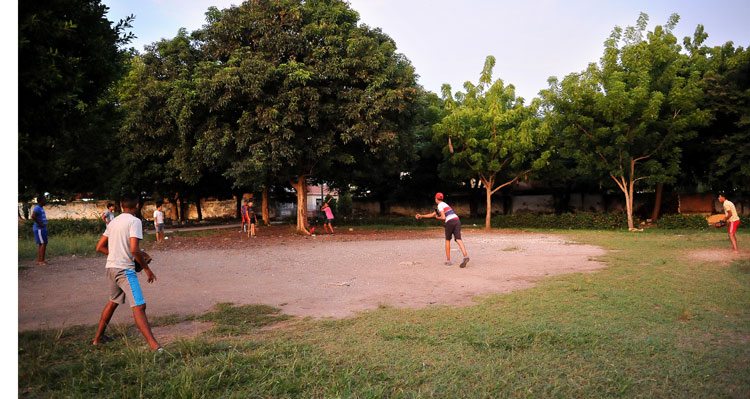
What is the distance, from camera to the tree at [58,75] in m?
3.96

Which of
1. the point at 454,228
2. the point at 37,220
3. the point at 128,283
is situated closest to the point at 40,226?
the point at 37,220

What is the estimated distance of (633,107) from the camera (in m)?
20.1

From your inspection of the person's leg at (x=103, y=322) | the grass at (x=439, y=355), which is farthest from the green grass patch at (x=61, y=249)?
the person's leg at (x=103, y=322)

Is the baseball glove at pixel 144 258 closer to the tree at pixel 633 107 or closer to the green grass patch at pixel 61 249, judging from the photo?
the green grass patch at pixel 61 249

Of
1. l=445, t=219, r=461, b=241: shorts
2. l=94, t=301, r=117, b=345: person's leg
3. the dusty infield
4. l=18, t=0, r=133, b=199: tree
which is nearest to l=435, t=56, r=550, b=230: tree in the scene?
the dusty infield

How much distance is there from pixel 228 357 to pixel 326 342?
106 cm

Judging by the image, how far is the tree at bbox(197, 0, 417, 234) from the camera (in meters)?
17.4

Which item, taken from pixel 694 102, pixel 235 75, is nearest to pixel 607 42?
pixel 694 102

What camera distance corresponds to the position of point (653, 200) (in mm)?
28500

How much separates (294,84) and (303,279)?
10.1 m

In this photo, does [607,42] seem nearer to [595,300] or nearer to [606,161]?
[606,161]

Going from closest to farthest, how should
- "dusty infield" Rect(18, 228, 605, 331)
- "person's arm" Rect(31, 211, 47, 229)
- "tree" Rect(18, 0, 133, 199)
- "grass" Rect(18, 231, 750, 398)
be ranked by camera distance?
"grass" Rect(18, 231, 750, 398) → "tree" Rect(18, 0, 133, 199) → "dusty infield" Rect(18, 228, 605, 331) → "person's arm" Rect(31, 211, 47, 229)

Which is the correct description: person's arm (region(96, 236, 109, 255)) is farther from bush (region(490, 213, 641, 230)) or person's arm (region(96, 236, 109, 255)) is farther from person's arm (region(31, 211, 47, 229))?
bush (region(490, 213, 641, 230))

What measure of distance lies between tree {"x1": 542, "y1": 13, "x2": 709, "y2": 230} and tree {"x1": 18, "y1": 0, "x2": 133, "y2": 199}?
19.9 metres
